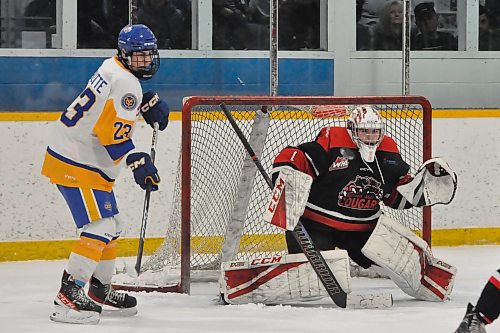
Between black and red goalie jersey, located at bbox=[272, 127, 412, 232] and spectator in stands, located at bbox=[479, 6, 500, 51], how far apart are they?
2490 mm

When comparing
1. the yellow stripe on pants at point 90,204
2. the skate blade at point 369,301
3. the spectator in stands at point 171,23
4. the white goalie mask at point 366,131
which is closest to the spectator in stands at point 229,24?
the spectator in stands at point 171,23

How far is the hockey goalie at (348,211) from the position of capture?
4086 millimetres

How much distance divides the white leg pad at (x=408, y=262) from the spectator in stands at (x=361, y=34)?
235 centimetres

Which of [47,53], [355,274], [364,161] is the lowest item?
Result: [355,274]

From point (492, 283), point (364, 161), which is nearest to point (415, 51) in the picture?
point (364, 161)

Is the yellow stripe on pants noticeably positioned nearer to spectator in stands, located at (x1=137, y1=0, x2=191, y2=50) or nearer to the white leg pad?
the white leg pad

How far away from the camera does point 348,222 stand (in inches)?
169

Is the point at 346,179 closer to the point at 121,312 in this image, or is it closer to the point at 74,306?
the point at 121,312

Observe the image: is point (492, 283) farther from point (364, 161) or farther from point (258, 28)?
point (258, 28)

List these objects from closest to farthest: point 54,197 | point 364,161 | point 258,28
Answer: point 364,161 → point 54,197 → point 258,28

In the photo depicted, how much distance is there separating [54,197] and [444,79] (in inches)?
94.7

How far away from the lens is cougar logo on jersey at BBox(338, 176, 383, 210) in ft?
14.0

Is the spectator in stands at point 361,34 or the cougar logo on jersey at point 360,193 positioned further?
the spectator in stands at point 361,34

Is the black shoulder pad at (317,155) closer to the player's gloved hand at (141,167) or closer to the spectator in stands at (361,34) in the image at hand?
the player's gloved hand at (141,167)
